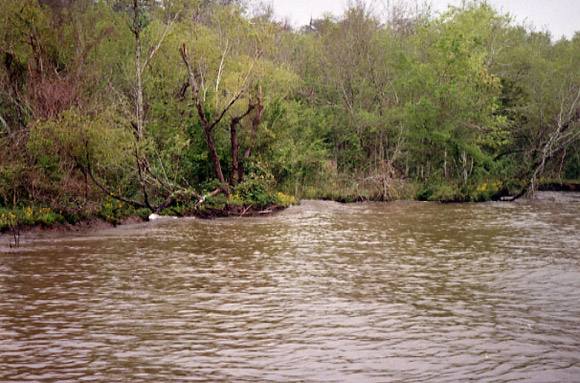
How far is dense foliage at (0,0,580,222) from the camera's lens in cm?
2262

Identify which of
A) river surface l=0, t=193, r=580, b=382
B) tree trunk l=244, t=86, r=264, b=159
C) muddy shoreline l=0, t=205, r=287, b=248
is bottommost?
river surface l=0, t=193, r=580, b=382

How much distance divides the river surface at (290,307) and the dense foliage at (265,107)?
3.63 m

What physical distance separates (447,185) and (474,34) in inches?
356

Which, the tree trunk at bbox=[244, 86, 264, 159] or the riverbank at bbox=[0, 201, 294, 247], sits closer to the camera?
the riverbank at bbox=[0, 201, 294, 247]

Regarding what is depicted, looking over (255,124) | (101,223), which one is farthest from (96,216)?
(255,124)

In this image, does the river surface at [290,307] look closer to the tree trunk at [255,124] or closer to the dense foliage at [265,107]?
the dense foliage at [265,107]

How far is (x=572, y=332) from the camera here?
32.2ft

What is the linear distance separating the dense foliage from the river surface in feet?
11.9

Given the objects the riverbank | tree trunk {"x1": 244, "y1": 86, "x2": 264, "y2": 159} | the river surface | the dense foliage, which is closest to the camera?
the river surface

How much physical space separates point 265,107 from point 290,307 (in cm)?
1955

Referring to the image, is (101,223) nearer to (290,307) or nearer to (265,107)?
(265,107)

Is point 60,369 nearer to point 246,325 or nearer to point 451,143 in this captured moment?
point 246,325

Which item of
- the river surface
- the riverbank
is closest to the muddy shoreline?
the riverbank

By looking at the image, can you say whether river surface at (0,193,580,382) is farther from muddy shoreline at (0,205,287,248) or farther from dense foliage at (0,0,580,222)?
dense foliage at (0,0,580,222)
